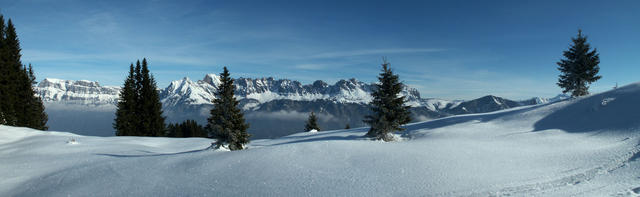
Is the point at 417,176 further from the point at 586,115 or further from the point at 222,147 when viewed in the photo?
the point at 586,115

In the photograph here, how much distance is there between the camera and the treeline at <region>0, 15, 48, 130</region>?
32222mm

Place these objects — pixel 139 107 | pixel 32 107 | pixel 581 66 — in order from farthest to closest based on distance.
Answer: pixel 139 107 → pixel 32 107 → pixel 581 66

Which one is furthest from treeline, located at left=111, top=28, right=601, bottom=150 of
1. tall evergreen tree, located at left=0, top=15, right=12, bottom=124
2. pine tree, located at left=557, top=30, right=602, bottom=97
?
tall evergreen tree, located at left=0, top=15, right=12, bottom=124

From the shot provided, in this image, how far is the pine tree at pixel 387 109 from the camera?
1697 cm

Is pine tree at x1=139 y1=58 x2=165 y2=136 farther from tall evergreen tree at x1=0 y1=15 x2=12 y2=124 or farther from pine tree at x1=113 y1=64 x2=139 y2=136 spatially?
tall evergreen tree at x1=0 y1=15 x2=12 y2=124

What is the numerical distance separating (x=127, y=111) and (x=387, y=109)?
39817mm

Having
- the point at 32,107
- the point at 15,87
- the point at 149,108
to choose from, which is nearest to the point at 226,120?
the point at 149,108

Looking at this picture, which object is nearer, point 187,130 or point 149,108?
point 149,108

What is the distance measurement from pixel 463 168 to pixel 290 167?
5.85m

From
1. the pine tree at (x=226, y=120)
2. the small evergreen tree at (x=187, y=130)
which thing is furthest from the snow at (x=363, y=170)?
the small evergreen tree at (x=187, y=130)

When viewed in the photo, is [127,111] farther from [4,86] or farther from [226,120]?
[226,120]

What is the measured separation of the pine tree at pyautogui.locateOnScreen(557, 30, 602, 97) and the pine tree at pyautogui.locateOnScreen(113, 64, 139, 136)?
57.4 metres

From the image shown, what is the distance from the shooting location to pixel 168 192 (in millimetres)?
8023

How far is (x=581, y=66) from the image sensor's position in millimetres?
30500
